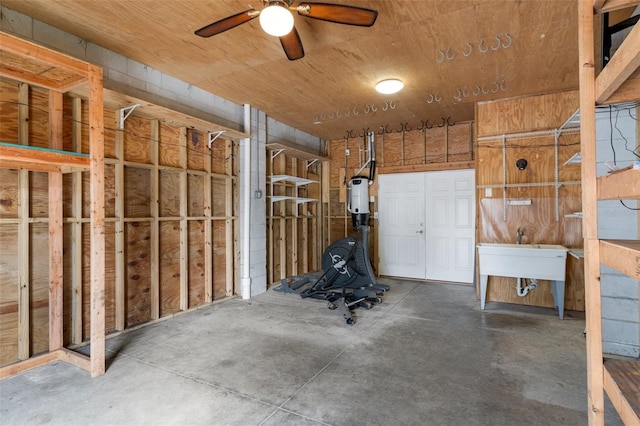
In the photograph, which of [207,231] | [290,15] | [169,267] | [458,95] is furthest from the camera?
[458,95]

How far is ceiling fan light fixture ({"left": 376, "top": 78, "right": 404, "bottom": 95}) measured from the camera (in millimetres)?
3828

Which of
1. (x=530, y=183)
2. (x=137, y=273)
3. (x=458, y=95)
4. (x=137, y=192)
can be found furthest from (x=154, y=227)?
(x=530, y=183)

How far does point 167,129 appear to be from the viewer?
12.5 feet

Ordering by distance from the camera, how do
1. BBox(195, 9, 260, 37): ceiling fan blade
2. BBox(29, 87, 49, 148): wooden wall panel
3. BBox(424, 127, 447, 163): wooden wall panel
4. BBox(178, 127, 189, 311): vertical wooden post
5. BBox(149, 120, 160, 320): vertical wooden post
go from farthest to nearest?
BBox(424, 127, 447, 163): wooden wall panel < BBox(178, 127, 189, 311): vertical wooden post < BBox(149, 120, 160, 320): vertical wooden post < BBox(29, 87, 49, 148): wooden wall panel < BBox(195, 9, 260, 37): ceiling fan blade

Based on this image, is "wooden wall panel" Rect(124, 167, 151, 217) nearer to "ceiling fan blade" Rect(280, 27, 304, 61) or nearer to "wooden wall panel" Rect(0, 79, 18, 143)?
"wooden wall panel" Rect(0, 79, 18, 143)

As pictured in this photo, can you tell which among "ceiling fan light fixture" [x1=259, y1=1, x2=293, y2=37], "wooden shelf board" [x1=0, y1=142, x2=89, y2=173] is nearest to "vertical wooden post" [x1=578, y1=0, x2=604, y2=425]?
"ceiling fan light fixture" [x1=259, y1=1, x2=293, y2=37]

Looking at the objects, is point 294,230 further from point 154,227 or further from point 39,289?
point 39,289

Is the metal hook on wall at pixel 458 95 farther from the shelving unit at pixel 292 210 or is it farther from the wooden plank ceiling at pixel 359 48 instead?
the shelving unit at pixel 292 210

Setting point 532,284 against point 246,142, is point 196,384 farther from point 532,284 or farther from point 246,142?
point 532,284

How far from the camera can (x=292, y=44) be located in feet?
8.18

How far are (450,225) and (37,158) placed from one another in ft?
18.6

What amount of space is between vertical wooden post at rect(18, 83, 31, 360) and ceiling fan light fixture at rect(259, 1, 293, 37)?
2.16 metres

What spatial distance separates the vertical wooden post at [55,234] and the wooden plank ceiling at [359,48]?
0.70 metres

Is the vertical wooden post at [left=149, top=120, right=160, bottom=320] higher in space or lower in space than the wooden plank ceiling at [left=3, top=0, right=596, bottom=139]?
lower
